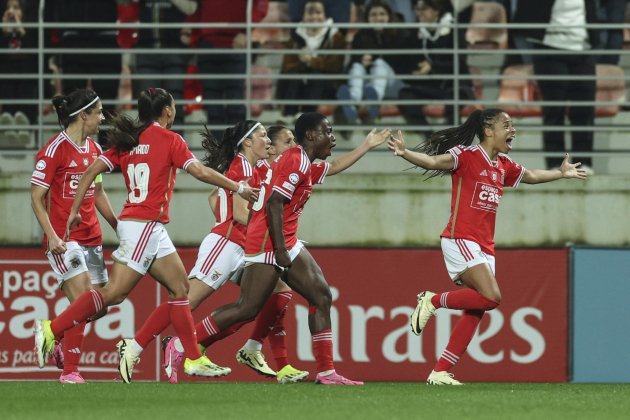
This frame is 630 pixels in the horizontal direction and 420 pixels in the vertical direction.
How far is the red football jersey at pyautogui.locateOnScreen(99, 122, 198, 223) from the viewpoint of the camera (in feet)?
34.5

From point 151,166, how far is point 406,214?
416cm

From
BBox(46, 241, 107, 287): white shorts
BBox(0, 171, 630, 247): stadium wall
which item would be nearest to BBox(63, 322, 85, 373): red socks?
BBox(46, 241, 107, 287): white shorts

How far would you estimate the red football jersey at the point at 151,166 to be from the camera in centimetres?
1052

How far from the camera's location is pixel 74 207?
10.7 metres

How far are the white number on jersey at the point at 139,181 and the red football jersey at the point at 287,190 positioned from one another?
940mm

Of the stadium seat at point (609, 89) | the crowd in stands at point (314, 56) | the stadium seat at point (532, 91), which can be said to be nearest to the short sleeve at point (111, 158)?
the crowd in stands at point (314, 56)

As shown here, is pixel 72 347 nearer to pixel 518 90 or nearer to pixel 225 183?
pixel 225 183

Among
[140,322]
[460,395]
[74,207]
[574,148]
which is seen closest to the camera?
[460,395]

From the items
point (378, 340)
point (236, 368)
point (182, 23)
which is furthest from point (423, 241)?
point (182, 23)

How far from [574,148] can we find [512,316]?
6.93 feet

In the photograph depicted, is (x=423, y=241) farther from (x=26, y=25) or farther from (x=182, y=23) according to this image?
(x=26, y=25)

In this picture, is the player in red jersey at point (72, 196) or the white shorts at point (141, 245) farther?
the player in red jersey at point (72, 196)

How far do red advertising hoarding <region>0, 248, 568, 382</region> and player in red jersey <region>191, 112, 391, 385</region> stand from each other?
8.37 feet

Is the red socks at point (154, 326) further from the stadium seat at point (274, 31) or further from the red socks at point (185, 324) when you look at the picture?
the stadium seat at point (274, 31)
